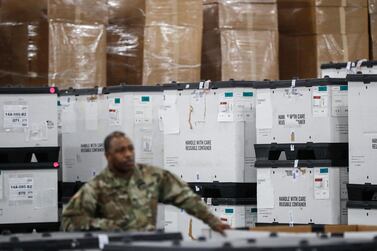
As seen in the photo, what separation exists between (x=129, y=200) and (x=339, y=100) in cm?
359

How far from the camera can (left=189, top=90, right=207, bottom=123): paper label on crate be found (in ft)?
39.2

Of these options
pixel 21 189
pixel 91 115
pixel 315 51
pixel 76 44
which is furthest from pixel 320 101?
pixel 21 189

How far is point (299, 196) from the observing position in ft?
37.6

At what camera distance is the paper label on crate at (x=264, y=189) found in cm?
1162

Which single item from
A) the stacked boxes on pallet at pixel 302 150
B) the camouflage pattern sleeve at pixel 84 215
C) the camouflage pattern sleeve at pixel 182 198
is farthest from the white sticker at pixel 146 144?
the camouflage pattern sleeve at pixel 84 215

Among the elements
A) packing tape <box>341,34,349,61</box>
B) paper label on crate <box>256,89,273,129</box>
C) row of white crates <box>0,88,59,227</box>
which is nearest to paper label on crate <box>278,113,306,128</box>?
paper label on crate <box>256,89,273,129</box>

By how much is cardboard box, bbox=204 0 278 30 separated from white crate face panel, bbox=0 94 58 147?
2296 mm

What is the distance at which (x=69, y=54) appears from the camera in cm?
1252

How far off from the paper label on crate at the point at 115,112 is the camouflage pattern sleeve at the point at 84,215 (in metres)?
3.74

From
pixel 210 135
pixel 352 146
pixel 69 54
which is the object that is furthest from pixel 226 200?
pixel 69 54

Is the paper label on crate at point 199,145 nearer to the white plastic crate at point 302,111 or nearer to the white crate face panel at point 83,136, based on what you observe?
the white plastic crate at point 302,111

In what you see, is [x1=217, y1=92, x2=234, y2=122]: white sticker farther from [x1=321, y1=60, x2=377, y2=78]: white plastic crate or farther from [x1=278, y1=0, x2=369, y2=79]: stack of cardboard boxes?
[x1=278, y1=0, x2=369, y2=79]: stack of cardboard boxes

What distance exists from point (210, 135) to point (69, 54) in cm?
202

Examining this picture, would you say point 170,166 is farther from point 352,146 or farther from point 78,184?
point 352,146
